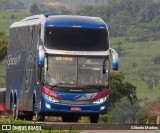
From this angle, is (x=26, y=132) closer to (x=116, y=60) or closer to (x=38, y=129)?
(x=38, y=129)

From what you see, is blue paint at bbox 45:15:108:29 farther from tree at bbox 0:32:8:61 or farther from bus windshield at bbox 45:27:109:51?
tree at bbox 0:32:8:61

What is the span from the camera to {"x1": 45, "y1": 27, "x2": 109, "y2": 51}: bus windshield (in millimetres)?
37344

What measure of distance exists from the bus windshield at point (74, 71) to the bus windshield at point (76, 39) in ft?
1.51

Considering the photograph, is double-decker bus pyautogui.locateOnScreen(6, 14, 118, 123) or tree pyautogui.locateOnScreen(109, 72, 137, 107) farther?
tree pyautogui.locateOnScreen(109, 72, 137, 107)

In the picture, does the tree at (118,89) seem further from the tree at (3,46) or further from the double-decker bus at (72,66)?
the double-decker bus at (72,66)

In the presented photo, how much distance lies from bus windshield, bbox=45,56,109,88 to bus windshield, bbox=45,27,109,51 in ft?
1.51

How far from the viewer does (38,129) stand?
22406 millimetres

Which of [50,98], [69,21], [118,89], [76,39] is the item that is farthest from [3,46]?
[76,39]

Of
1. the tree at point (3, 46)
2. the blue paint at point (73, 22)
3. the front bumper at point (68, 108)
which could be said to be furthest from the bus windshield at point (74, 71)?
the tree at point (3, 46)

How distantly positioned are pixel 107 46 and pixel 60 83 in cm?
248

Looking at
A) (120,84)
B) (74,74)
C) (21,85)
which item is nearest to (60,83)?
(74,74)

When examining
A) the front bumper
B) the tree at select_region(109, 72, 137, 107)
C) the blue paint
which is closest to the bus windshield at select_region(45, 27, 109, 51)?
the blue paint

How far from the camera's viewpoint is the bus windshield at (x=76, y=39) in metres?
37.3

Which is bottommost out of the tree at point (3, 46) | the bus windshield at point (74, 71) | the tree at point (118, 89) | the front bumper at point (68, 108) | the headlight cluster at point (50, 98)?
the tree at point (118, 89)
